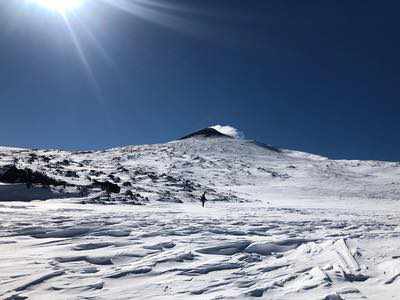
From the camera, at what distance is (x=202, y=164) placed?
7844 cm

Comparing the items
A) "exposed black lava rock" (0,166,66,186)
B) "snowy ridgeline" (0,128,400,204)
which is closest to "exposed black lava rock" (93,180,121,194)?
"snowy ridgeline" (0,128,400,204)

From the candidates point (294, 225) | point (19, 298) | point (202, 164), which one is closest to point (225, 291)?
point (19, 298)

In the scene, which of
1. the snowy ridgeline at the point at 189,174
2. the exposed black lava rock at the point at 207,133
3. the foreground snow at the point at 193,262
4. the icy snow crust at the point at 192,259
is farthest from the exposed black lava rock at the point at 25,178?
the exposed black lava rock at the point at 207,133

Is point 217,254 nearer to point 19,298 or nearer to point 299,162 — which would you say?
point 19,298

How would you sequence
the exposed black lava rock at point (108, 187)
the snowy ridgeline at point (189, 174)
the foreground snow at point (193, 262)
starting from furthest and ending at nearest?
the exposed black lava rock at point (108, 187) < the snowy ridgeline at point (189, 174) < the foreground snow at point (193, 262)

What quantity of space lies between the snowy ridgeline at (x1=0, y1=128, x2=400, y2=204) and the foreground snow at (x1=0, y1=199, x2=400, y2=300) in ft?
52.2

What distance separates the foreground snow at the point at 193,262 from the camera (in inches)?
247

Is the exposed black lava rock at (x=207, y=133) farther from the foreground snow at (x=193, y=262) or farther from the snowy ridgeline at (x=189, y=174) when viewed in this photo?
the foreground snow at (x=193, y=262)

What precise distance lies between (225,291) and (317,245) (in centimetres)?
398

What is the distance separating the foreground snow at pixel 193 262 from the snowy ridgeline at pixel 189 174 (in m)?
15.9

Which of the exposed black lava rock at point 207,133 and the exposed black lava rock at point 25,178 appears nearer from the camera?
the exposed black lava rock at point 25,178

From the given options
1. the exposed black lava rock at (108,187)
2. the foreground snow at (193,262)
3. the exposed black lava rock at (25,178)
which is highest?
the exposed black lava rock at (25,178)

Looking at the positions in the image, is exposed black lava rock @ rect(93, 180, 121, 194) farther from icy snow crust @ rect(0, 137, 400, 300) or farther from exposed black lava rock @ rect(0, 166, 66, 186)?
icy snow crust @ rect(0, 137, 400, 300)

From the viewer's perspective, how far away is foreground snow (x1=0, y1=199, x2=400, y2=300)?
627 centimetres
